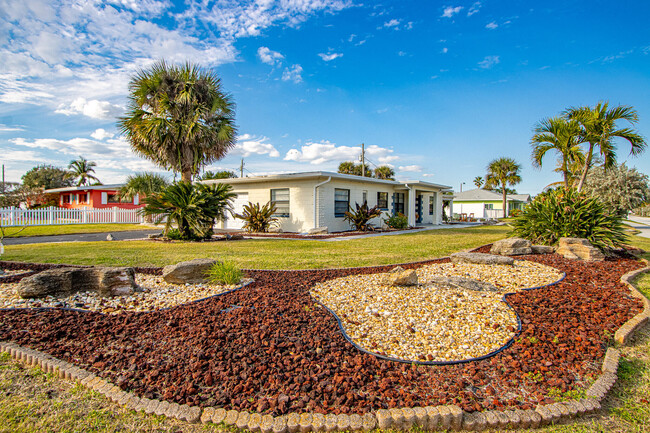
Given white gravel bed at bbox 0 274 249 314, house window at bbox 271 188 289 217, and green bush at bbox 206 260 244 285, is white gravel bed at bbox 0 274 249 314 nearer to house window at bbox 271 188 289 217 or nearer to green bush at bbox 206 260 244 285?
green bush at bbox 206 260 244 285

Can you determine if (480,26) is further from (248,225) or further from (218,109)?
(248,225)

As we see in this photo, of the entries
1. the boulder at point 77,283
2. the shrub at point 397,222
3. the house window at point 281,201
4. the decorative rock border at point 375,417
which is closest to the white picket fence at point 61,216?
the house window at point 281,201

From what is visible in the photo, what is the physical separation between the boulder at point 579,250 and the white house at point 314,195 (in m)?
8.50

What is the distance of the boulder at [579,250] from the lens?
691cm

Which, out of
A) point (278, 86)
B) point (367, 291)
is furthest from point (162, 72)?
point (367, 291)

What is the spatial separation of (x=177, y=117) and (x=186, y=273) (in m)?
10.5

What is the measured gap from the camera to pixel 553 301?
4168 millimetres

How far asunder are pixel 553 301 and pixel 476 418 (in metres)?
2.91

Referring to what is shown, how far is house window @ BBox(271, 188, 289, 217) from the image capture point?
15.2 meters

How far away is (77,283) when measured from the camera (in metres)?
4.39

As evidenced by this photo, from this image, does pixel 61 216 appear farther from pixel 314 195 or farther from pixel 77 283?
pixel 77 283

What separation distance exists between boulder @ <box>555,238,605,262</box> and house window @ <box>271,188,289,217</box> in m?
10.6

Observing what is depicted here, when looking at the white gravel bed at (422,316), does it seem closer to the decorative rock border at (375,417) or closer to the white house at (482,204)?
the decorative rock border at (375,417)

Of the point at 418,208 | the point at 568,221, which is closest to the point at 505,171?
the point at 418,208
